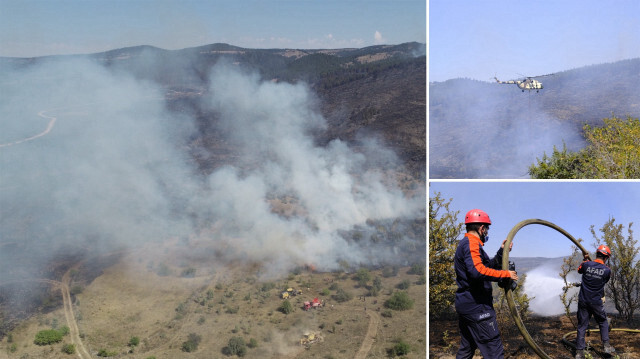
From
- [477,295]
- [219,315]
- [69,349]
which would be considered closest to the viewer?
[477,295]

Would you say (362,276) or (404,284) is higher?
(362,276)

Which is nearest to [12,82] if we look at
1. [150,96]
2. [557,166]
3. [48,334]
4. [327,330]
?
[150,96]

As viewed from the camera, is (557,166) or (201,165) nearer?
(557,166)

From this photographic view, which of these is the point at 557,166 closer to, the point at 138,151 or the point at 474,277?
the point at 474,277

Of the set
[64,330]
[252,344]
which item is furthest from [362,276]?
[64,330]

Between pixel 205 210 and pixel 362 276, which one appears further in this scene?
pixel 205 210

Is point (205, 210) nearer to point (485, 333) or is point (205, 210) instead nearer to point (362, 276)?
point (362, 276)

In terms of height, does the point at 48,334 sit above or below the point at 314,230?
below
